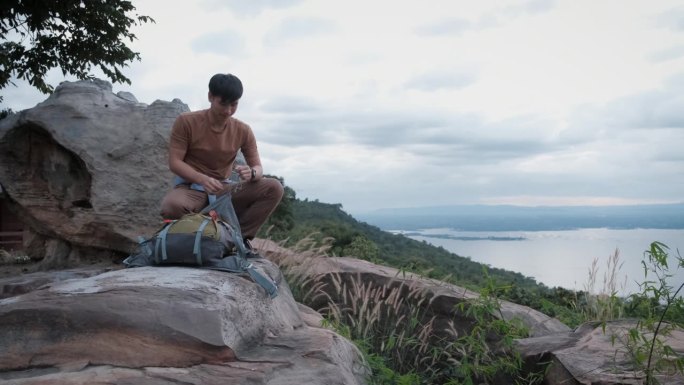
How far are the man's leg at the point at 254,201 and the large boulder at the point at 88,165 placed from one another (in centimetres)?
199

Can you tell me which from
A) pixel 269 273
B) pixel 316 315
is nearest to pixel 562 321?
pixel 316 315

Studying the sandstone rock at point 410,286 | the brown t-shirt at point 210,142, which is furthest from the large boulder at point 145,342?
the sandstone rock at point 410,286

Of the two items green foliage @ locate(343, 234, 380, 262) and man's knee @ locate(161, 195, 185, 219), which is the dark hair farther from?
green foliage @ locate(343, 234, 380, 262)

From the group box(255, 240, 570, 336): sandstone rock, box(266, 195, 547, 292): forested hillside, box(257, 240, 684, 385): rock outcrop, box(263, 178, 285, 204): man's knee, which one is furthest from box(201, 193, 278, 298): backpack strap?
box(266, 195, 547, 292): forested hillside

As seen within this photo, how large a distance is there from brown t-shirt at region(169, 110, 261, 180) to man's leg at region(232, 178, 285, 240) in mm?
202

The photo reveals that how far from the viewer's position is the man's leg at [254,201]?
6.43 m

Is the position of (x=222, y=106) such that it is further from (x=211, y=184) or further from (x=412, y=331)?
(x=412, y=331)

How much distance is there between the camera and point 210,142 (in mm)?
6020

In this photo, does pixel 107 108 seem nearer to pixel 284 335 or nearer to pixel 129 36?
pixel 284 335

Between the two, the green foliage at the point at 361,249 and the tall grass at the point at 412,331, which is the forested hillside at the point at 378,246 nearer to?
the green foliage at the point at 361,249

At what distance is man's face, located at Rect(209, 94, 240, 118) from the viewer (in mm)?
5742

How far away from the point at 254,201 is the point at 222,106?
1110 mm

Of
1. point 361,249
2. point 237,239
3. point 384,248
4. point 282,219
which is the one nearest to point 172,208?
point 237,239

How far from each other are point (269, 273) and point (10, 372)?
2.29 m
